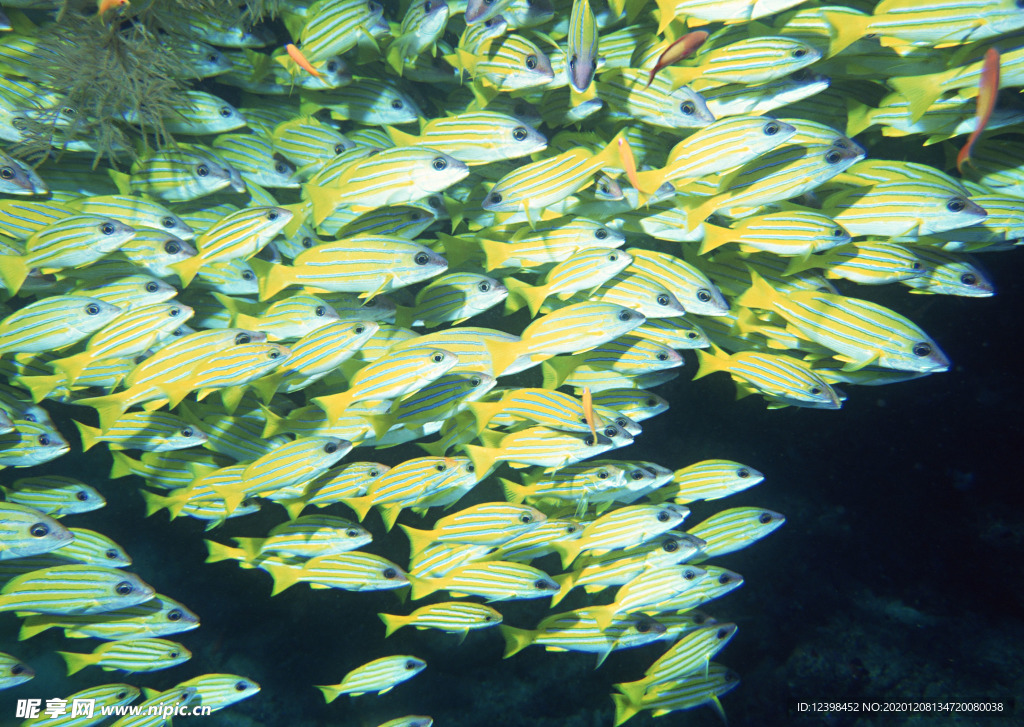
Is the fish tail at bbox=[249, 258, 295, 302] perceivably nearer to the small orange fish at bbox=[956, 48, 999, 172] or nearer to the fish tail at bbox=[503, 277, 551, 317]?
the fish tail at bbox=[503, 277, 551, 317]

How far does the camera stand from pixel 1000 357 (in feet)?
14.7

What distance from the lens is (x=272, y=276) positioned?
3000 mm

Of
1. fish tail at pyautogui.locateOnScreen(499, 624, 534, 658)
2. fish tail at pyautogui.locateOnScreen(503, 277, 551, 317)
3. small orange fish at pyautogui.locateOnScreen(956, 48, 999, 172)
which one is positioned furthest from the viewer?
fish tail at pyautogui.locateOnScreen(499, 624, 534, 658)

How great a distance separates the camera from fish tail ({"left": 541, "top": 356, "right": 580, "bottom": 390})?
3275mm

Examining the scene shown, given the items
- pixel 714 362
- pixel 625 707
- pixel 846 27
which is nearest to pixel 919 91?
pixel 846 27

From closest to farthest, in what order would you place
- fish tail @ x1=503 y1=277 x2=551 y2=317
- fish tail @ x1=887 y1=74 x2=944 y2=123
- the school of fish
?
fish tail @ x1=887 y1=74 x2=944 y2=123, the school of fish, fish tail @ x1=503 y1=277 x2=551 y2=317

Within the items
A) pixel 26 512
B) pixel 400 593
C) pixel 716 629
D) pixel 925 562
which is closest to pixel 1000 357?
pixel 925 562

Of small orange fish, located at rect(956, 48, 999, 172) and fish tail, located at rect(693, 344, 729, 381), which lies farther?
fish tail, located at rect(693, 344, 729, 381)

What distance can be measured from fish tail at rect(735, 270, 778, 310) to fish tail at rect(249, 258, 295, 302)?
3.00m

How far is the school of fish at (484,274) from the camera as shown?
2.82 meters

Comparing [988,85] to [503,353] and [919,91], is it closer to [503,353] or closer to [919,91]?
[919,91]

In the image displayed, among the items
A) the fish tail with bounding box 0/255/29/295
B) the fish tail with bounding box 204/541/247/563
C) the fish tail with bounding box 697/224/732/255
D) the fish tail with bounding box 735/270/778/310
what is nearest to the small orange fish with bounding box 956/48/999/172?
the fish tail with bounding box 697/224/732/255

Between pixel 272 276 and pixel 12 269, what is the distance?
61.9 inches

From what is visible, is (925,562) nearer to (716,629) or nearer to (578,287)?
(716,629)
